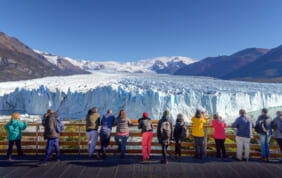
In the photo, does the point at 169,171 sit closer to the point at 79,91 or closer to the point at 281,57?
the point at 79,91

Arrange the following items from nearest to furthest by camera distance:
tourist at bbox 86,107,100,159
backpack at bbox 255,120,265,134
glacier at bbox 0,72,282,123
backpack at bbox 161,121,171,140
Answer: backpack at bbox 161,121,171,140, backpack at bbox 255,120,265,134, tourist at bbox 86,107,100,159, glacier at bbox 0,72,282,123

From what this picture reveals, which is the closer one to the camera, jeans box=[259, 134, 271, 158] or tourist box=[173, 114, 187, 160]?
tourist box=[173, 114, 187, 160]

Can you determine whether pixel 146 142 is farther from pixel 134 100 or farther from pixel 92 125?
pixel 134 100

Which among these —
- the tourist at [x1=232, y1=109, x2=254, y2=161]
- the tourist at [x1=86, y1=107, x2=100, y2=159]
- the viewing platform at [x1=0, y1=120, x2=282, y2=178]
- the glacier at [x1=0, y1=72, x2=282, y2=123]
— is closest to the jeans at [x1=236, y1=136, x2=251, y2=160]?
the tourist at [x1=232, y1=109, x2=254, y2=161]

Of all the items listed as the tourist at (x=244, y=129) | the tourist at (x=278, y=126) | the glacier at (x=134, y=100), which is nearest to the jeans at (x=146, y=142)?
the tourist at (x=244, y=129)

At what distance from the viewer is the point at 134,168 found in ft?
13.1

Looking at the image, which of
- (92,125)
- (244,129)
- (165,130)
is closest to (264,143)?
(244,129)

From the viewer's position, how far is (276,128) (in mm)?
4223

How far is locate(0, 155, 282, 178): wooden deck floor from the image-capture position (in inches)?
146

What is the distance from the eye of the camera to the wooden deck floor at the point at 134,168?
3.71 metres

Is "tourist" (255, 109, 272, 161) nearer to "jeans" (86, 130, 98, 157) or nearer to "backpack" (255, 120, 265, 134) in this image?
"backpack" (255, 120, 265, 134)

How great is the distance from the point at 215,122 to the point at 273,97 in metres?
16.6

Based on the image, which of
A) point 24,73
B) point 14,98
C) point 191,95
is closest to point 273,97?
point 191,95

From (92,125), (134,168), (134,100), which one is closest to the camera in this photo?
(134,168)
